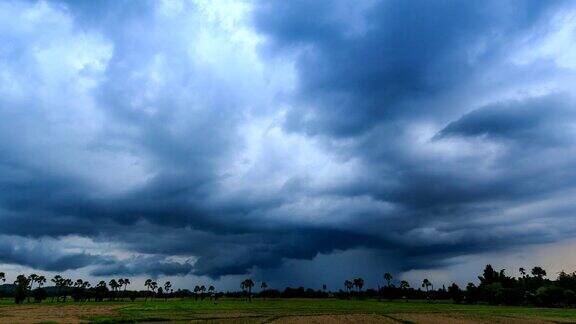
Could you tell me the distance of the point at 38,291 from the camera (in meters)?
200

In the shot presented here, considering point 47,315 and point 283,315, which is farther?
point 283,315

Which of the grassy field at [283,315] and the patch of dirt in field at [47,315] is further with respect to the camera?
the grassy field at [283,315]

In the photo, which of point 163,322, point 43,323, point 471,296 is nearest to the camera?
point 43,323

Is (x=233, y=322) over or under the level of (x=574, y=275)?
under

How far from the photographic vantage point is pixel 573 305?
147 meters

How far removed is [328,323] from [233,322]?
1341 cm

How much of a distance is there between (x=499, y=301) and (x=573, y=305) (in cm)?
2472

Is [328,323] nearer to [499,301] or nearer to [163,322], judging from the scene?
[163,322]

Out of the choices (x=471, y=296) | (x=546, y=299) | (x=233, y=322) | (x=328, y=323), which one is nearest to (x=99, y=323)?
(x=233, y=322)

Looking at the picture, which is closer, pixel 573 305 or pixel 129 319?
pixel 129 319

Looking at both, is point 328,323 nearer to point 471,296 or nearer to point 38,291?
point 471,296

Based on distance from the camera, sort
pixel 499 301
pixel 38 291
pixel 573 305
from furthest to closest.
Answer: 1. pixel 38 291
2. pixel 499 301
3. pixel 573 305

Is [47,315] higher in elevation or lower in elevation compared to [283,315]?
higher

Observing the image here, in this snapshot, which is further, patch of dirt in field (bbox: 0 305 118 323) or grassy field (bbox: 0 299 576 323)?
grassy field (bbox: 0 299 576 323)
